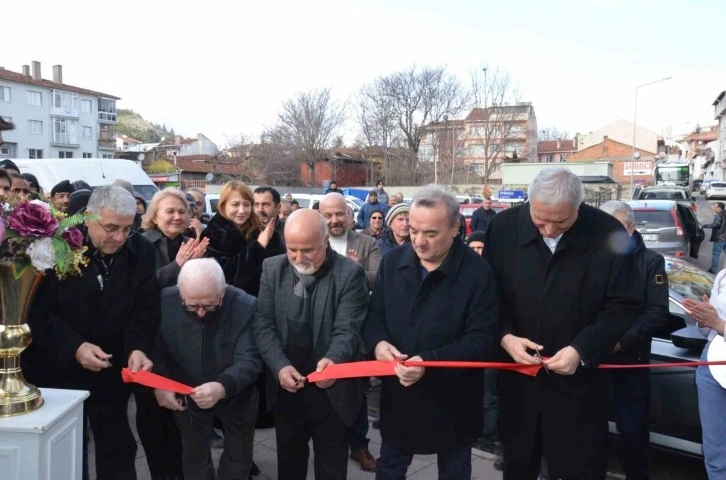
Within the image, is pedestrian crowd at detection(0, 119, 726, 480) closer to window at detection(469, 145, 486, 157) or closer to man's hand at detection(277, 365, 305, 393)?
man's hand at detection(277, 365, 305, 393)

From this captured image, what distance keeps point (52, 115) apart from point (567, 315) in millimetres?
72440

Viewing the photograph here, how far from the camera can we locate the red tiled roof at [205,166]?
57.2 meters

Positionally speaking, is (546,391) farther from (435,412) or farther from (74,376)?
(74,376)

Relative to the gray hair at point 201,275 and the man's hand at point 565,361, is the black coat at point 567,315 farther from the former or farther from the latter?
the gray hair at point 201,275

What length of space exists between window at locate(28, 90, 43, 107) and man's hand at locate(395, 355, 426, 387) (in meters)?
70.8

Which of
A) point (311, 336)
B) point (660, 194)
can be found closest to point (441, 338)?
point (311, 336)

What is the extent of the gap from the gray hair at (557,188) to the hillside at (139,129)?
113 m

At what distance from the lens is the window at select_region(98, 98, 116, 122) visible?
7444 centimetres

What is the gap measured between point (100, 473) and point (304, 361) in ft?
4.55

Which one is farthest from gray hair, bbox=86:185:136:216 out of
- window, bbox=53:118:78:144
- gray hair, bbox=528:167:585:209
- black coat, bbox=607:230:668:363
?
window, bbox=53:118:78:144

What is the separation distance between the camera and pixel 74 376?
3443 millimetres

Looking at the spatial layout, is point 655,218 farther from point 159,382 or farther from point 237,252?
point 159,382

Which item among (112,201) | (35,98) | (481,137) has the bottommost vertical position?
(112,201)

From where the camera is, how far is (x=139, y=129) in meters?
→ 129
